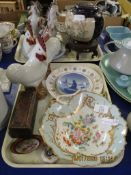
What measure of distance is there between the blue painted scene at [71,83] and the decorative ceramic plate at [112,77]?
8cm

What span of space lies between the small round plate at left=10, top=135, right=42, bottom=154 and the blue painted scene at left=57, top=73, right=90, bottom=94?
178 mm

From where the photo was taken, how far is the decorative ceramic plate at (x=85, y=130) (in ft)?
1.54

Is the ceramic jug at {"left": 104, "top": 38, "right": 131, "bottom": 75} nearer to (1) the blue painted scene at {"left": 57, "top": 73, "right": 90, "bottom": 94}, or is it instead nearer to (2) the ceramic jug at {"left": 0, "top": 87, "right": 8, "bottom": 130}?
(1) the blue painted scene at {"left": 57, "top": 73, "right": 90, "bottom": 94}

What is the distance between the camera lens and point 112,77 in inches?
27.3

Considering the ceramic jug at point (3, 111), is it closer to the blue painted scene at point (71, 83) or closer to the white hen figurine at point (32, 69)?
the white hen figurine at point (32, 69)

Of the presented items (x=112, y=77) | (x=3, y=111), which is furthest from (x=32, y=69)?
(x=112, y=77)

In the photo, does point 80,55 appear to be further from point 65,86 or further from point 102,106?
point 102,106

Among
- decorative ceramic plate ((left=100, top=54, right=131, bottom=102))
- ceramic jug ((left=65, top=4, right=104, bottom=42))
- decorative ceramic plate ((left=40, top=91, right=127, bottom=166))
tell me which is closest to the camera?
decorative ceramic plate ((left=40, top=91, right=127, bottom=166))

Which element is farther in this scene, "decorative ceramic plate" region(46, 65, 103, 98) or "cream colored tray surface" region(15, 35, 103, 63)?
"cream colored tray surface" region(15, 35, 103, 63)

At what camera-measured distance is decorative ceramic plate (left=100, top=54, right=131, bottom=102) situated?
0.63 metres

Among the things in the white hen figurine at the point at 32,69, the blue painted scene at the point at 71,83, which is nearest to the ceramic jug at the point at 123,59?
the blue painted scene at the point at 71,83

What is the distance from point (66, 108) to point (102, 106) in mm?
96

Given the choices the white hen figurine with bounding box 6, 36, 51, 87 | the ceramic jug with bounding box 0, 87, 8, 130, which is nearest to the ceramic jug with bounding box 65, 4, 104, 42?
the white hen figurine with bounding box 6, 36, 51, 87

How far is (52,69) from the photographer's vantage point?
2.47 feet
